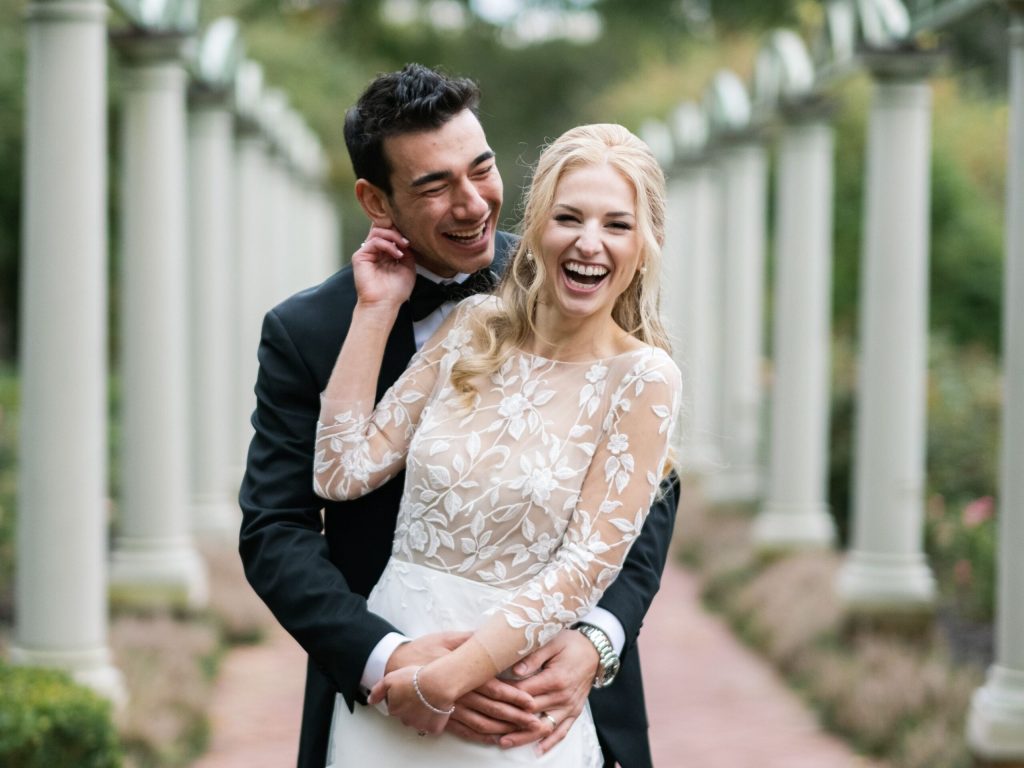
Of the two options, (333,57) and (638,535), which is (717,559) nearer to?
(638,535)

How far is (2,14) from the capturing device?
62.1ft

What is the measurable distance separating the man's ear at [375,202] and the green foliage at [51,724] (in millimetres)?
2954

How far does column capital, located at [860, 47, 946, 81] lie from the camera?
874cm

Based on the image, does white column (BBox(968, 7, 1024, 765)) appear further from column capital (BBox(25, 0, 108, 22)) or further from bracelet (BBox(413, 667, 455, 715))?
bracelet (BBox(413, 667, 455, 715))

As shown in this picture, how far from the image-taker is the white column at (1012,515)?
623 cm

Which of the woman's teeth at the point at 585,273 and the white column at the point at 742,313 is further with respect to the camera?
the white column at the point at 742,313

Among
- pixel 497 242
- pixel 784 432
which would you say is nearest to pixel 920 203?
pixel 784 432

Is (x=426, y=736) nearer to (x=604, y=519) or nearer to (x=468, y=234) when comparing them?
(x=604, y=519)

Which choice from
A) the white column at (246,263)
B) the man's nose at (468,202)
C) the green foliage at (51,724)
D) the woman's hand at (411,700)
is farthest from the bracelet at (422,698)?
the white column at (246,263)

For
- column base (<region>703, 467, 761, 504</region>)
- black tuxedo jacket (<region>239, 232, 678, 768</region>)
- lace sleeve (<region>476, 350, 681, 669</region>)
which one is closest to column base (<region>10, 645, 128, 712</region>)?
black tuxedo jacket (<region>239, 232, 678, 768</region>)

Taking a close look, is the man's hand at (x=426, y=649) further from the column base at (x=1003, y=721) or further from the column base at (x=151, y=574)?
the column base at (x=151, y=574)

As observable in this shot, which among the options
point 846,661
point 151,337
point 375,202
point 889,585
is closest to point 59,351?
point 151,337

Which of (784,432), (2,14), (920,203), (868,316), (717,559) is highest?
(2,14)

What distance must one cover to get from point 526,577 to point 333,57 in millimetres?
24232
